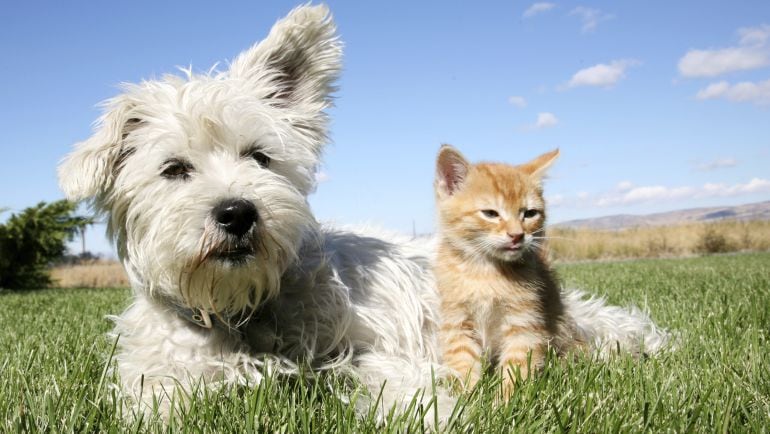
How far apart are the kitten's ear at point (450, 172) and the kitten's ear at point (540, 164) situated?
42 cm

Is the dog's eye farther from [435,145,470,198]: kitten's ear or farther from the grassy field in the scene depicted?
[435,145,470,198]: kitten's ear

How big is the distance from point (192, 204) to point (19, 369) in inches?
69.6

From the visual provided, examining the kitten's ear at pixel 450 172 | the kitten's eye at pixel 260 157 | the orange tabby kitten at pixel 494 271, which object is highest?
the kitten's eye at pixel 260 157

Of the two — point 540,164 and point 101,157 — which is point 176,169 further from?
point 540,164

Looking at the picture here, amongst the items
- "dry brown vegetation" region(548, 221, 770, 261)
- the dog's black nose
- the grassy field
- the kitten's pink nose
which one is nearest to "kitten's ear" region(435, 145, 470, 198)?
the kitten's pink nose

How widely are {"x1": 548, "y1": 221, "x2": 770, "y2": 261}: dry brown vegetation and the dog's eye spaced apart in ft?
78.1

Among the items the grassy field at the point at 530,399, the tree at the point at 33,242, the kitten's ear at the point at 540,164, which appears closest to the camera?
the grassy field at the point at 530,399

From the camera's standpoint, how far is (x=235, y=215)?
8.98 feet

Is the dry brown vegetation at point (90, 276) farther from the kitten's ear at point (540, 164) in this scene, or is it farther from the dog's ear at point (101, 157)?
the kitten's ear at point (540, 164)

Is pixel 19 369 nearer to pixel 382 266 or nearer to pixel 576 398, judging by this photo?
pixel 382 266

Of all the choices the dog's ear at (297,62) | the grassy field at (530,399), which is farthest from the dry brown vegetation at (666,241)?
A: the dog's ear at (297,62)

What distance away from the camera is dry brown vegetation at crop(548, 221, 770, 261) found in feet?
85.8

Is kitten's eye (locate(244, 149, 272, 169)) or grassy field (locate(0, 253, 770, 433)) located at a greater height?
kitten's eye (locate(244, 149, 272, 169))

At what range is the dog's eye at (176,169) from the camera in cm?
307
